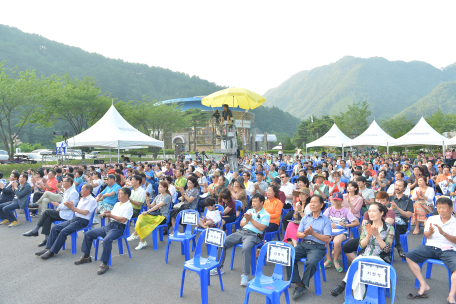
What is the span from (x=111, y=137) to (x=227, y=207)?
8526 mm

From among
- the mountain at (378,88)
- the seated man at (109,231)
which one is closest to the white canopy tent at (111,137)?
the seated man at (109,231)

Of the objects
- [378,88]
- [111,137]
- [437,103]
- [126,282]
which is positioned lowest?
[126,282]

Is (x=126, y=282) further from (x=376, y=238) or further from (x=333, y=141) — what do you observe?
(x=333, y=141)

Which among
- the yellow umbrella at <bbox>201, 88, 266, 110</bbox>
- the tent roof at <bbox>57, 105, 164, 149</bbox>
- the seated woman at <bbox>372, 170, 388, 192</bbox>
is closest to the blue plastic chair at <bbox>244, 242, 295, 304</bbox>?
the seated woman at <bbox>372, 170, 388, 192</bbox>

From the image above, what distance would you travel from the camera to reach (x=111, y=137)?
38.7 feet

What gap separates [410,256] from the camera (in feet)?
11.6

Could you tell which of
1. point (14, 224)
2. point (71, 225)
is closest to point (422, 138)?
point (71, 225)

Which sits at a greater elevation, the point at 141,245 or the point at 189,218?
the point at 189,218

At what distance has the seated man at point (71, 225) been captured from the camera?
4867 mm

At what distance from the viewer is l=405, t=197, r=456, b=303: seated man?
338 cm

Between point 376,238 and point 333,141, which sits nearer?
point 376,238

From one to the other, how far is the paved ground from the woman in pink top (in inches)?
38.6

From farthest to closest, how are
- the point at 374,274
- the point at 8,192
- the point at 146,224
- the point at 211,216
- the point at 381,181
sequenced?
the point at 381,181 → the point at 8,192 → the point at 146,224 → the point at 211,216 → the point at 374,274

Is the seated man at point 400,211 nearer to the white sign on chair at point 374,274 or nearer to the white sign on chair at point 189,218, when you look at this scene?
the white sign on chair at point 374,274
